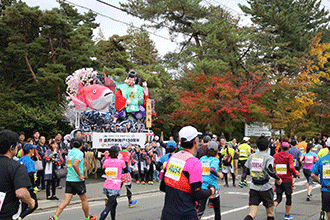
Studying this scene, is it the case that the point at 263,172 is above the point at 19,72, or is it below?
below

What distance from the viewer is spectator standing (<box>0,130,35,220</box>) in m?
3.54

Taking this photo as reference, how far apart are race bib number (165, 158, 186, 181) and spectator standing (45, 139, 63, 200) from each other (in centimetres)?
757

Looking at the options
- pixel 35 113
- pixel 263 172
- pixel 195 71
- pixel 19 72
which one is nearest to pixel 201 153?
pixel 263 172

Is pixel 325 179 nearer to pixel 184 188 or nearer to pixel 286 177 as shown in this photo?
pixel 286 177

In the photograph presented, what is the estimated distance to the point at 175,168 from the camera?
3836 millimetres

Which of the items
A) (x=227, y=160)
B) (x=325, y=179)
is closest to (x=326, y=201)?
(x=325, y=179)

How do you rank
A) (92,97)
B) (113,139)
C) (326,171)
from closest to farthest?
(326,171)
(92,97)
(113,139)

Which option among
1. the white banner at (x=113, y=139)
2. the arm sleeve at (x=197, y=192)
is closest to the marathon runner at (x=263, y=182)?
the arm sleeve at (x=197, y=192)

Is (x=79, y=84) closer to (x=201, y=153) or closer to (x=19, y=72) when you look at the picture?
Result: (x=201, y=153)

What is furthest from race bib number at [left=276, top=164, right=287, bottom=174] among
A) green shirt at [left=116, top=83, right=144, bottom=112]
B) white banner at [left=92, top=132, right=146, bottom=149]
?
green shirt at [left=116, top=83, right=144, bottom=112]

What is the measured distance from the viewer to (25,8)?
21438mm

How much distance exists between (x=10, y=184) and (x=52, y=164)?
7510 mm

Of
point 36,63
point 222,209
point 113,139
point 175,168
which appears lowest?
point 222,209

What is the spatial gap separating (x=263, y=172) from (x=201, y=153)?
297cm
